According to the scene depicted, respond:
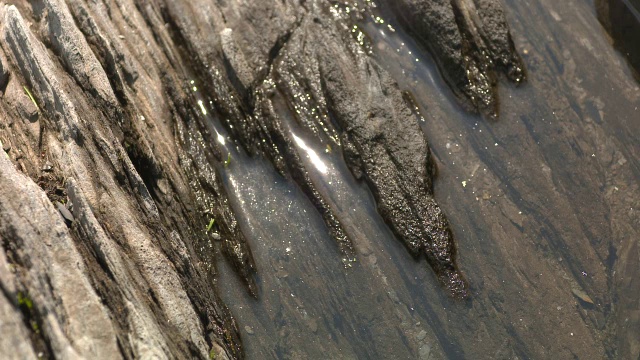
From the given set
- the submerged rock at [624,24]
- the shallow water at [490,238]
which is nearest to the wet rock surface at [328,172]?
the shallow water at [490,238]

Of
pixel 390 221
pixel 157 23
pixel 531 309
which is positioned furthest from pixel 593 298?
pixel 157 23

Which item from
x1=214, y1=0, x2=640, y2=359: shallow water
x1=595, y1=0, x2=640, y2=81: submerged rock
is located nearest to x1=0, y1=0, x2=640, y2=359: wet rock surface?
x1=214, y1=0, x2=640, y2=359: shallow water

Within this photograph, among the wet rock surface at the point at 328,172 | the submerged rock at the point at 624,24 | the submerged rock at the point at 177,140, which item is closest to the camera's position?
the submerged rock at the point at 177,140

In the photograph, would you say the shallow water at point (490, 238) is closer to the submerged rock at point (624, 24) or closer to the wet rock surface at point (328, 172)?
the wet rock surface at point (328, 172)

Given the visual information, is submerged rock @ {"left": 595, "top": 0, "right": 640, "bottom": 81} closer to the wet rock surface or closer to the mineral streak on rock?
the wet rock surface

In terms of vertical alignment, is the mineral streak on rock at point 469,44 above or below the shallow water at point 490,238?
above

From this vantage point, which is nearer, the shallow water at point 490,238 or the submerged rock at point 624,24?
the shallow water at point 490,238

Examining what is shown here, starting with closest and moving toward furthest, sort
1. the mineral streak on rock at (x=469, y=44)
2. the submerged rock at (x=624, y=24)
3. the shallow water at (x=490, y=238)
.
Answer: the shallow water at (x=490, y=238)
the mineral streak on rock at (x=469, y=44)
the submerged rock at (x=624, y=24)

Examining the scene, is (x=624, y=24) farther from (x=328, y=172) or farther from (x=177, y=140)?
(x=177, y=140)
